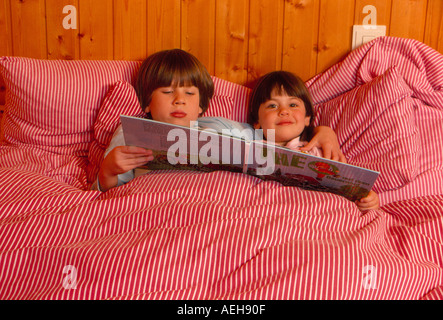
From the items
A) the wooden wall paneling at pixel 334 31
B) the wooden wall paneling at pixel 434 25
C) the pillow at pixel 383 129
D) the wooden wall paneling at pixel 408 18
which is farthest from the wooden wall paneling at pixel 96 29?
the wooden wall paneling at pixel 434 25

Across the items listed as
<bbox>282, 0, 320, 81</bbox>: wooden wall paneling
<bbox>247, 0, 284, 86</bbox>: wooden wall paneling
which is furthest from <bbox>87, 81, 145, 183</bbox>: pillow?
<bbox>282, 0, 320, 81</bbox>: wooden wall paneling

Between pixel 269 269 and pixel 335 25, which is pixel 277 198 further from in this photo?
pixel 335 25

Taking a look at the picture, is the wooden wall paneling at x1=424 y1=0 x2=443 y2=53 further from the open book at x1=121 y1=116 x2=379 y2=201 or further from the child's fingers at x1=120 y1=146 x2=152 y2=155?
the child's fingers at x1=120 y1=146 x2=152 y2=155

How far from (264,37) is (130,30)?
514mm

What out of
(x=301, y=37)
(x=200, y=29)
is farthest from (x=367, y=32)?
(x=200, y=29)

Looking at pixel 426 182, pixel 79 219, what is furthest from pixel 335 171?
pixel 79 219

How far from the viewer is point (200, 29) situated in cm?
146

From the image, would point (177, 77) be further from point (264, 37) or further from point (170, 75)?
point (264, 37)

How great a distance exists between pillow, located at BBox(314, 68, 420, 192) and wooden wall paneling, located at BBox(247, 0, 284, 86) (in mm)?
379

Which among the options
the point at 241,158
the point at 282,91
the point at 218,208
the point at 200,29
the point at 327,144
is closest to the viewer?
the point at 218,208

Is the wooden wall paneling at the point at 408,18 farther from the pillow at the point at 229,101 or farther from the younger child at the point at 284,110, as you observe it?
the pillow at the point at 229,101

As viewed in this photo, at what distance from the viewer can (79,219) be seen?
763 millimetres

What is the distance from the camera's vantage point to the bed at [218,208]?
0.62 metres

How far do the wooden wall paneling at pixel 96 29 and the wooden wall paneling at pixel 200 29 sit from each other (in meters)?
0.28
